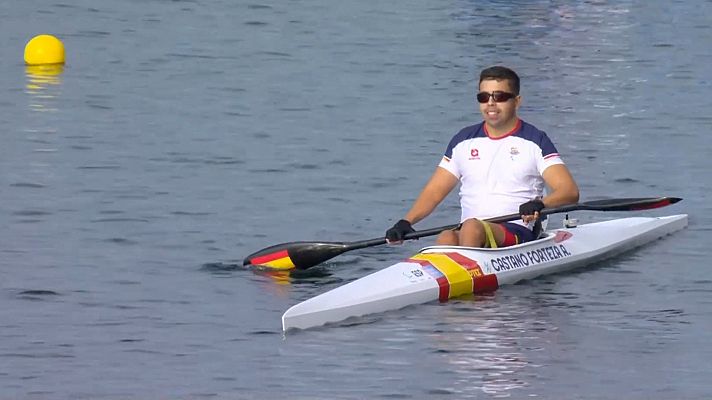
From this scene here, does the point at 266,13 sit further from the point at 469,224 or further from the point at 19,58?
the point at 469,224

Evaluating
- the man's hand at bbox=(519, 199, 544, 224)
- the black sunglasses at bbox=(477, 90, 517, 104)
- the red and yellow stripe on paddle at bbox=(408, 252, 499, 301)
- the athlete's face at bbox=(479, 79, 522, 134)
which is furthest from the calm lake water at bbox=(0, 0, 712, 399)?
the black sunglasses at bbox=(477, 90, 517, 104)

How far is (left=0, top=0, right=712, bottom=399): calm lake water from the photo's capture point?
541 inches

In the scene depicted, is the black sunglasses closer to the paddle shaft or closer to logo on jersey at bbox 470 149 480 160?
logo on jersey at bbox 470 149 480 160

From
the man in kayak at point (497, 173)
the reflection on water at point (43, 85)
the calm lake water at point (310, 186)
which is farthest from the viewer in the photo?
A: the reflection on water at point (43, 85)

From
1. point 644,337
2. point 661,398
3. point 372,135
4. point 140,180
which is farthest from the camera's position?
point 372,135

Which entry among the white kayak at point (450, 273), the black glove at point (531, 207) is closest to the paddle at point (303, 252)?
the white kayak at point (450, 273)

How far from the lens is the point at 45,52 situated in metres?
30.8

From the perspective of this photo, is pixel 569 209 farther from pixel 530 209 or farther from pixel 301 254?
pixel 301 254

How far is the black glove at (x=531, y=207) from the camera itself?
15.9 metres

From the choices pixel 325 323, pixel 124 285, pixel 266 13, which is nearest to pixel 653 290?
pixel 325 323

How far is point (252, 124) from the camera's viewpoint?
26234 mm

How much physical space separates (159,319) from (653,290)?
164 inches

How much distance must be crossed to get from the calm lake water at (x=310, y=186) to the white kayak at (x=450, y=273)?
13 centimetres

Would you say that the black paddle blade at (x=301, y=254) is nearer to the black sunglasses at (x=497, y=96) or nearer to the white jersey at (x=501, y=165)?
the white jersey at (x=501, y=165)
